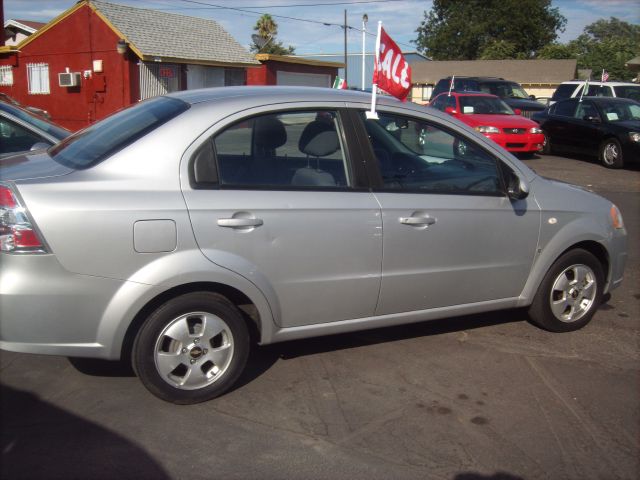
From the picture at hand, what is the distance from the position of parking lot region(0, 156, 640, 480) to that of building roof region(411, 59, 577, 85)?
4539cm

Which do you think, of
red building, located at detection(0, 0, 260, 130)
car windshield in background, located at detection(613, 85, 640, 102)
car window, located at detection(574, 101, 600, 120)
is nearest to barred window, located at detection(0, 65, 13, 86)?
red building, located at detection(0, 0, 260, 130)

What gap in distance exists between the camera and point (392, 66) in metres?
4.62

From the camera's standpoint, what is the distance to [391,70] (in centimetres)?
461

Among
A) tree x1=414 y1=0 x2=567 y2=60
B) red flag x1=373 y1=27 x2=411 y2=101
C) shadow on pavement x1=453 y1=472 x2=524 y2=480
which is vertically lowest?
shadow on pavement x1=453 y1=472 x2=524 y2=480

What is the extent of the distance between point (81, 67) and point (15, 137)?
21156 millimetres

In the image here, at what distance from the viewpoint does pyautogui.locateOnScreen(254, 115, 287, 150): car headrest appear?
154 inches

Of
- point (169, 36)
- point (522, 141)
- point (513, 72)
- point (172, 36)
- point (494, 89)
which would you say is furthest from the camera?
point (513, 72)

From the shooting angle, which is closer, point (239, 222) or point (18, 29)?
point (239, 222)

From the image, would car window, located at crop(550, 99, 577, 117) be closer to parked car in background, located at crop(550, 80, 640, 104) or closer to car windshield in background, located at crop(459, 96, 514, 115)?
car windshield in background, located at crop(459, 96, 514, 115)

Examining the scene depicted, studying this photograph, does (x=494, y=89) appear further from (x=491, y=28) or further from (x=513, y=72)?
(x=491, y=28)

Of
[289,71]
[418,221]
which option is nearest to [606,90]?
[289,71]

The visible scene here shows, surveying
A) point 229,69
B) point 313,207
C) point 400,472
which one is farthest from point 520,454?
point 229,69

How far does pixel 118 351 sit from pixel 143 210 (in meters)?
0.75

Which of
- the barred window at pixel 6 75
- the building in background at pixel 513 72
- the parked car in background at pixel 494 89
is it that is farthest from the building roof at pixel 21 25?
the parked car in background at pixel 494 89
